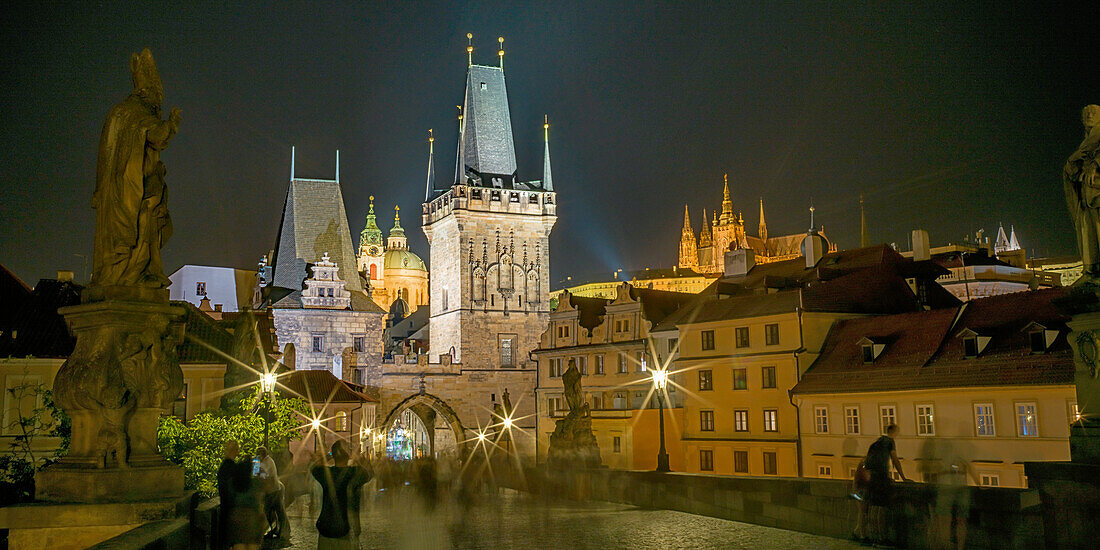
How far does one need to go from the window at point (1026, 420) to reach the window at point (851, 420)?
5534 mm

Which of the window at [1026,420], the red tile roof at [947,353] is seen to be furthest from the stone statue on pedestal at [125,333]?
the window at [1026,420]

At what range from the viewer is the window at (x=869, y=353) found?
32.8 m

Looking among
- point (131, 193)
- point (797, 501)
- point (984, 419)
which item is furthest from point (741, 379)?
point (131, 193)

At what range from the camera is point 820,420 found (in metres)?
33.8

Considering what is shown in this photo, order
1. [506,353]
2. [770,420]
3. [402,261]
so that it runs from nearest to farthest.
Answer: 1. [770,420]
2. [506,353]
3. [402,261]

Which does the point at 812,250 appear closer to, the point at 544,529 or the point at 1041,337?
the point at 1041,337

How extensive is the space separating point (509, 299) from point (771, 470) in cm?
3225

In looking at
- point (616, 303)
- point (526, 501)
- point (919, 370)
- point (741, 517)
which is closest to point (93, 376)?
point (741, 517)

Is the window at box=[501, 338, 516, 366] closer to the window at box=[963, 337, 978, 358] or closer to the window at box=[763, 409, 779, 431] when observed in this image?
the window at box=[763, 409, 779, 431]

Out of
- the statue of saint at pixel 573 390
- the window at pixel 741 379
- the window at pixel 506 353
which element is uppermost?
the window at pixel 506 353

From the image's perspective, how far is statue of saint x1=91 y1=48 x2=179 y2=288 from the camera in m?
7.45

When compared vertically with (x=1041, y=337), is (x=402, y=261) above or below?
above

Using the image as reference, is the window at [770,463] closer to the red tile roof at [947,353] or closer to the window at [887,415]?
the red tile roof at [947,353]

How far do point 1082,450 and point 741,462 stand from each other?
29721 mm
